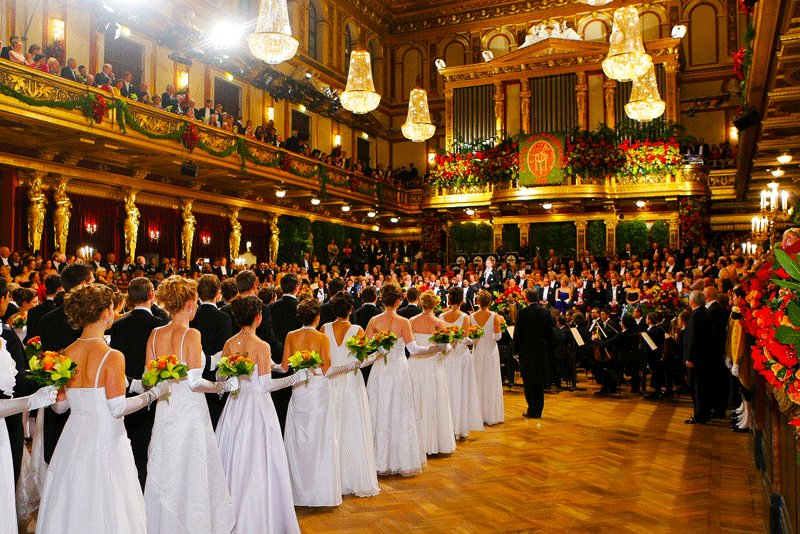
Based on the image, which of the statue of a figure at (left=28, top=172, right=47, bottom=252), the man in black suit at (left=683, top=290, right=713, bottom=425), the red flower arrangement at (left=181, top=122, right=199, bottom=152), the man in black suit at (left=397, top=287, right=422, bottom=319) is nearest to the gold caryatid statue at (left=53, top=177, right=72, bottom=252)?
the statue of a figure at (left=28, top=172, right=47, bottom=252)

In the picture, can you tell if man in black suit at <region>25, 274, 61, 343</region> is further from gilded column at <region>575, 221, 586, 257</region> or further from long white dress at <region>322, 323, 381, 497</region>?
gilded column at <region>575, 221, 586, 257</region>

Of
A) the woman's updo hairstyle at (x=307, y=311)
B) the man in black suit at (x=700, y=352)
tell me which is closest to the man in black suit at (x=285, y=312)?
the woman's updo hairstyle at (x=307, y=311)

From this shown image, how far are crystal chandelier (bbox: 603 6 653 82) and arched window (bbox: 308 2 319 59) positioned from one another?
16.8 m

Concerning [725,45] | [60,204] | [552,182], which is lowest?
[60,204]

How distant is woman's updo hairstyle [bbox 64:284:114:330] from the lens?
129 inches

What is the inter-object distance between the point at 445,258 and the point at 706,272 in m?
11.9

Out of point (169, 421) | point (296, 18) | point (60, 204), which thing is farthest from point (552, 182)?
point (169, 421)

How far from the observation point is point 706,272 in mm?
13367

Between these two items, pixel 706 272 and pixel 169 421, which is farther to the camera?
pixel 706 272

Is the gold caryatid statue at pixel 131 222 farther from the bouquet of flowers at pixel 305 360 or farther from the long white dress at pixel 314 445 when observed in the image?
the bouquet of flowers at pixel 305 360

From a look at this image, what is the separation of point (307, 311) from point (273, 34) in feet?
16.1

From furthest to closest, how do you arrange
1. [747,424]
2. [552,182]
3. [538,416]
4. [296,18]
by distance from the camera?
[296,18]
[552,182]
[538,416]
[747,424]

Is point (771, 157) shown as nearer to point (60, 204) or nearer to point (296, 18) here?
point (60, 204)

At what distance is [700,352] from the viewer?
26.2ft
